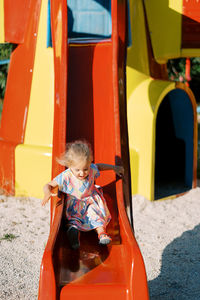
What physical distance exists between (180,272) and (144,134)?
226cm

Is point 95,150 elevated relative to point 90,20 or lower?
lower

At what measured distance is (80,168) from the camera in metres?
3.12

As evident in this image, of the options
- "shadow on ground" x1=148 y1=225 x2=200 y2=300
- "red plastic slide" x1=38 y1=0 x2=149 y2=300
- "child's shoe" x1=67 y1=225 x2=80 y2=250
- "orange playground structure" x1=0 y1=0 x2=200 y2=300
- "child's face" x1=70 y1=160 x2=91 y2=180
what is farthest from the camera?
"shadow on ground" x1=148 y1=225 x2=200 y2=300

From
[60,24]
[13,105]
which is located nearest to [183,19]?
[60,24]

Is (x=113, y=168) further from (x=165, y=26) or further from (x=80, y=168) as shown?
(x=165, y=26)

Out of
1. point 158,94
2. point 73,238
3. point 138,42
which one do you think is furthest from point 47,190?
point 138,42

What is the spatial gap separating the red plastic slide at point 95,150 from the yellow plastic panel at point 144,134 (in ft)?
4.28

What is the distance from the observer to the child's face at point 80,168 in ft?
10.1

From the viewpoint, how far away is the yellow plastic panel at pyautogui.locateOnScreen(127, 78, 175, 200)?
18.2 ft

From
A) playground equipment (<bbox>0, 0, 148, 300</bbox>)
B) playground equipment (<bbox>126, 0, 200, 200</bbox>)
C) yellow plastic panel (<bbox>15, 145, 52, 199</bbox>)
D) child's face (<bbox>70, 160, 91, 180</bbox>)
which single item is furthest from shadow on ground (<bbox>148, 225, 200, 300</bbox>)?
yellow plastic panel (<bbox>15, 145, 52, 199</bbox>)

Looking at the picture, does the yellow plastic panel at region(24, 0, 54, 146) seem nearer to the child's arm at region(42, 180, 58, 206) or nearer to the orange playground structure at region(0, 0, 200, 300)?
the orange playground structure at region(0, 0, 200, 300)

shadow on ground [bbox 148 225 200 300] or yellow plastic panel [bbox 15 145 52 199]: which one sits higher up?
yellow plastic panel [bbox 15 145 52 199]

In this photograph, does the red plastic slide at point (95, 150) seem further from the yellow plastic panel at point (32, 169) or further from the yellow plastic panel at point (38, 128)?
the yellow plastic panel at point (32, 169)

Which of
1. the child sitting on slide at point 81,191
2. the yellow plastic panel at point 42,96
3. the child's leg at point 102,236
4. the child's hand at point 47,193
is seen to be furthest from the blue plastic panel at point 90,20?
the child's leg at point 102,236
